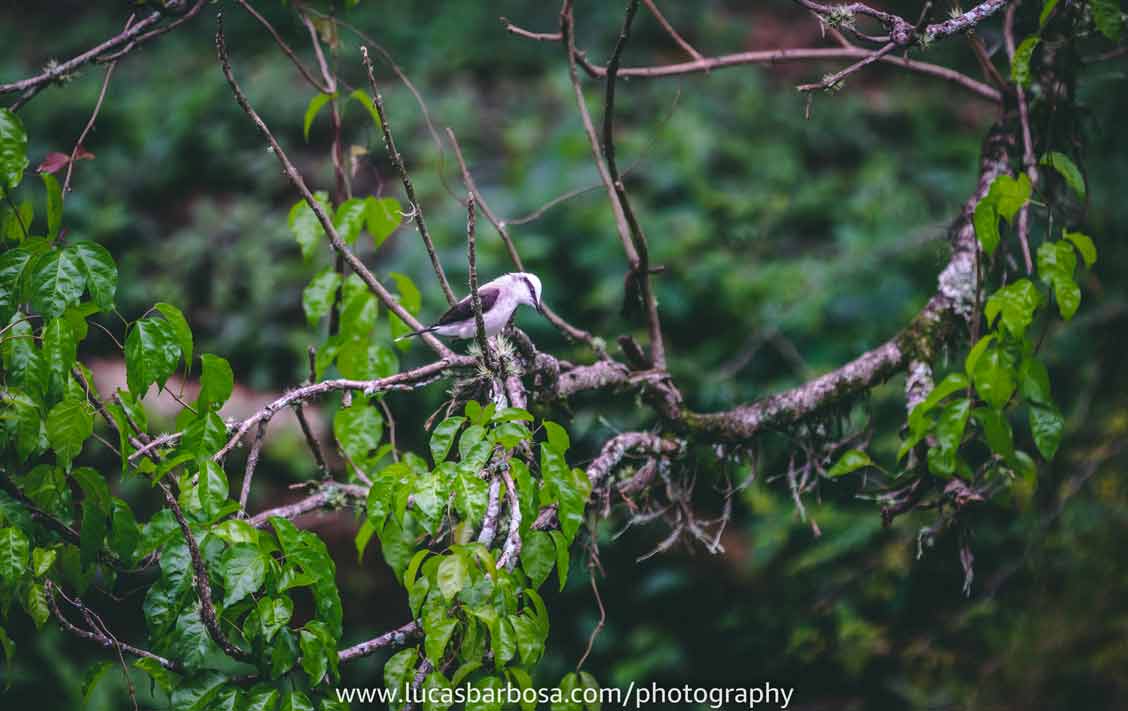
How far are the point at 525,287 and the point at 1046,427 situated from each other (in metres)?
1.70

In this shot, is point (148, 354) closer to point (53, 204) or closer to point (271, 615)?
point (53, 204)

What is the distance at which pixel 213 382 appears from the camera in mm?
2260

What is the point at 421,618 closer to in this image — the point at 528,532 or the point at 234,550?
the point at 528,532

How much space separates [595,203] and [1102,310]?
12.6 feet

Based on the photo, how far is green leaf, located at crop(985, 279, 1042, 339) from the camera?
7.63ft

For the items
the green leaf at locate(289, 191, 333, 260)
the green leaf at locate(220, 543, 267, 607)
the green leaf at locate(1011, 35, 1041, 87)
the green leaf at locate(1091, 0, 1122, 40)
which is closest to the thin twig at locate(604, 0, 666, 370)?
the green leaf at locate(289, 191, 333, 260)

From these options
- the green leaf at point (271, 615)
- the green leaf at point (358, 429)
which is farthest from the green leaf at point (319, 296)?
the green leaf at point (271, 615)

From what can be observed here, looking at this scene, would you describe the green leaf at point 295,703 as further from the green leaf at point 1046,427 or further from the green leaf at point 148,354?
the green leaf at point 1046,427

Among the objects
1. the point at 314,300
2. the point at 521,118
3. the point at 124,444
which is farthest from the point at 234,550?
the point at 521,118

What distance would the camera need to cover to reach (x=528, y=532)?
213cm

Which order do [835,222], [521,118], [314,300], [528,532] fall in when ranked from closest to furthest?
[528,532], [314,300], [835,222], [521,118]

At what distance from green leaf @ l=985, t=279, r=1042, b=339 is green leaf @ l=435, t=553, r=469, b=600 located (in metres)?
1.60

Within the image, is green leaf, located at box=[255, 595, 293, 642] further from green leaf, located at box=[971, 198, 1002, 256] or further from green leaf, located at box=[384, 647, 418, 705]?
green leaf, located at box=[971, 198, 1002, 256]

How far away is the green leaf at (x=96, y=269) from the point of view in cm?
208
